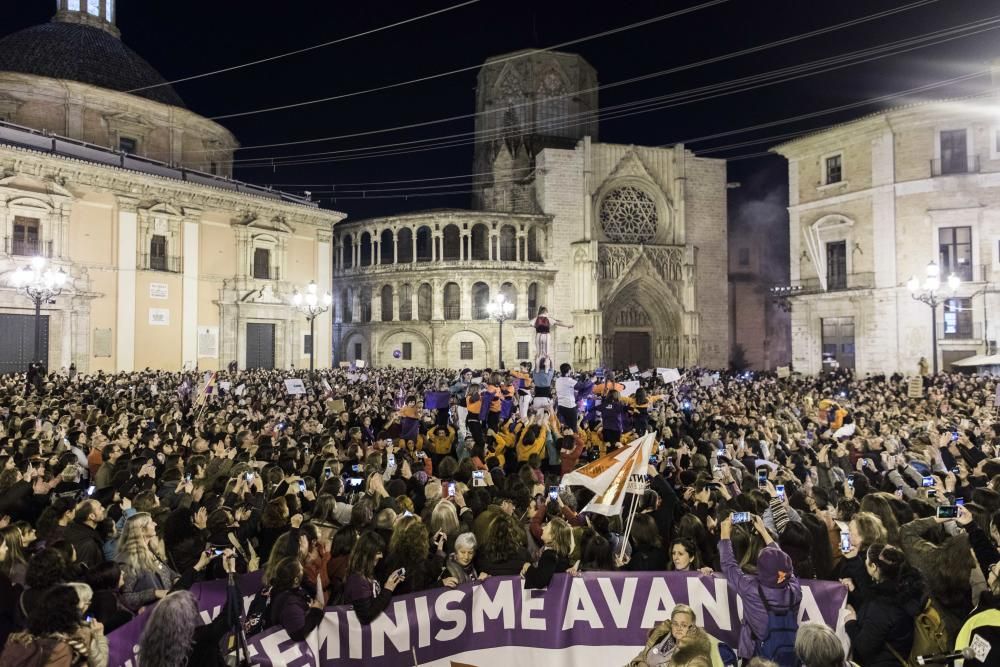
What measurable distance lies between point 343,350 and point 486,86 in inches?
817

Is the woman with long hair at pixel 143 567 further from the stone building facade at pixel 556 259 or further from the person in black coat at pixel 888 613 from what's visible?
the stone building facade at pixel 556 259

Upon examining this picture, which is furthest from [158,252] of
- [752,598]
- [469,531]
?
[752,598]

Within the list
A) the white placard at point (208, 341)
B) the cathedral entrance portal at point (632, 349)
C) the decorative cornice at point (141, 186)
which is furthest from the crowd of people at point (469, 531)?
the cathedral entrance portal at point (632, 349)

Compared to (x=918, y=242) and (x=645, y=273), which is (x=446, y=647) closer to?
(x=918, y=242)

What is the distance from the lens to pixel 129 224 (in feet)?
98.0

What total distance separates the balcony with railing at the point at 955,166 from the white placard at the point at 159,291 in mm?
34825

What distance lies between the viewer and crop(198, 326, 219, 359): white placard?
32.2 m

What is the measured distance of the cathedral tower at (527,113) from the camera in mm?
45719

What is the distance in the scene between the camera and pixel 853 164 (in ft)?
109

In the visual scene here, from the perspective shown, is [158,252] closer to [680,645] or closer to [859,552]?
[859,552]

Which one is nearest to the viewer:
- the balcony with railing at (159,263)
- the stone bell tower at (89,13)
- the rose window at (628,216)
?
the balcony with railing at (159,263)

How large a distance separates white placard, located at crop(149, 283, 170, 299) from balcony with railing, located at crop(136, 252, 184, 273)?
2.29ft

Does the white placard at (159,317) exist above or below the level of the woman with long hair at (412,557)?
above

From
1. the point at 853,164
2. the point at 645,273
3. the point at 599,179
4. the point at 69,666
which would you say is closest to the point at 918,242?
the point at 853,164
